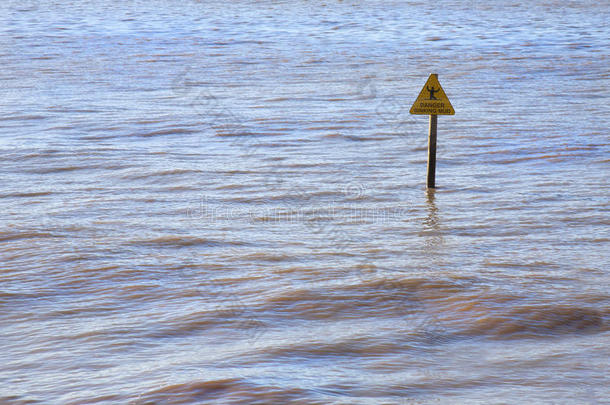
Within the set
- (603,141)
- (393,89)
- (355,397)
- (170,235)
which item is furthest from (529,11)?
(355,397)

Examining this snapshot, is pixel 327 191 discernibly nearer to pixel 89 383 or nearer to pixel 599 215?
pixel 599 215

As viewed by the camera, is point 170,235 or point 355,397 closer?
point 355,397

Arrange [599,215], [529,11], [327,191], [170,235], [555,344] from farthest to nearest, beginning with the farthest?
[529,11]
[327,191]
[599,215]
[170,235]
[555,344]

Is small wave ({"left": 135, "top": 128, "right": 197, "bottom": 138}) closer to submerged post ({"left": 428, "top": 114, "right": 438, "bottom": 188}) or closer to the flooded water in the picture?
the flooded water

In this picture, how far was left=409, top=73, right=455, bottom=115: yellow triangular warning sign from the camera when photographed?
7.57 metres

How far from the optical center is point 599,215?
24.0 feet

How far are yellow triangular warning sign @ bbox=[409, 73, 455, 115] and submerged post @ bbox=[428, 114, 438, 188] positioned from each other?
0.09 metres

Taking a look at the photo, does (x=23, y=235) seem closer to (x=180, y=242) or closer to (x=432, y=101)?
(x=180, y=242)

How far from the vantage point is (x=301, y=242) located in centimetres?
661

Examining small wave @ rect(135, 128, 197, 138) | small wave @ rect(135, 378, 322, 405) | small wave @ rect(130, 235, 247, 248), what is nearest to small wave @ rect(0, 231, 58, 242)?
small wave @ rect(130, 235, 247, 248)

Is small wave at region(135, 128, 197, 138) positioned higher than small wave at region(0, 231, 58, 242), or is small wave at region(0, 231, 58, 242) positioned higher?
small wave at region(135, 128, 197, 138)

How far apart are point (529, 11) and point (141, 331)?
90.0ft

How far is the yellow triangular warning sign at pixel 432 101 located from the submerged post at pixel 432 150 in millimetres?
88

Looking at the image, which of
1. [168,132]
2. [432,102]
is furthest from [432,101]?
[168,132]
